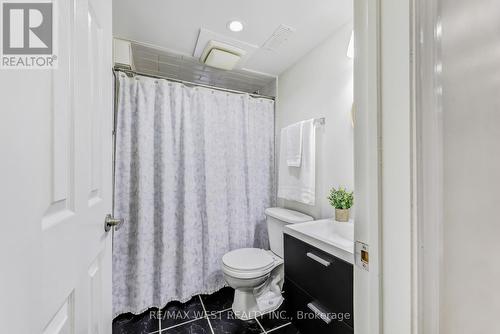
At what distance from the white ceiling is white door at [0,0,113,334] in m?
0.76

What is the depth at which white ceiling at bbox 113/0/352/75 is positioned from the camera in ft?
4.51

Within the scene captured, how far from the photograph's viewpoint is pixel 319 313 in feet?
3.76

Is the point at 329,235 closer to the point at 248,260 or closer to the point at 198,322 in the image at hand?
the point at 248,260

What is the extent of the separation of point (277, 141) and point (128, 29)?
5.29 ft

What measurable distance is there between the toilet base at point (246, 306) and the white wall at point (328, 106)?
0.80 metres

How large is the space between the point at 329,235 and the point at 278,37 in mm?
1549

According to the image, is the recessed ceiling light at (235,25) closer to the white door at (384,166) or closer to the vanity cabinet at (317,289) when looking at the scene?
the white door at (384,166)

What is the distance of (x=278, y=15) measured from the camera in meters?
1.46

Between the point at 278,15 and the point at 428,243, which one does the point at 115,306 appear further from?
the point at 278,15

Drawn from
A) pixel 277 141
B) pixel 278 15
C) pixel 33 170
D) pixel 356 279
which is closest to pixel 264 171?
pixel 277 141

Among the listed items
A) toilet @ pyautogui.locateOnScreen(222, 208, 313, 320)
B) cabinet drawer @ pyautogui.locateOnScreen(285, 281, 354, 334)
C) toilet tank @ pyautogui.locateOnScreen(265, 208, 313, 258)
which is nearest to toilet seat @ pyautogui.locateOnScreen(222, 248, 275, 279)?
toilet @ pyautogui.locateOnScreen(222, 208, 313, 320)

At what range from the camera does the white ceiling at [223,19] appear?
4.51 ft

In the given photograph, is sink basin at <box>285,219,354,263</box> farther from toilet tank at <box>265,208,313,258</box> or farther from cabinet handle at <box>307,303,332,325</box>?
cabinet handle at <box>307,303,332,325</box>

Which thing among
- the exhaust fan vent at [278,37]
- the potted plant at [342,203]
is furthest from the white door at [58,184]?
the potted plant at [342,203]
